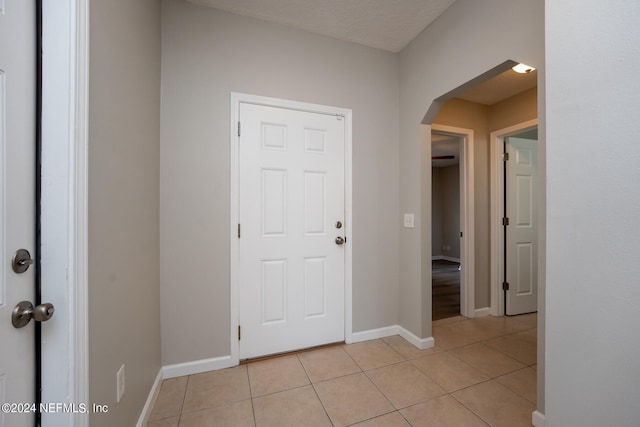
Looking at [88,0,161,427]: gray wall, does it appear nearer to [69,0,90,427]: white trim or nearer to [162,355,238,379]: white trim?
[69,0,90,427]: white trim

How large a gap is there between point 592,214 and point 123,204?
1820 mm

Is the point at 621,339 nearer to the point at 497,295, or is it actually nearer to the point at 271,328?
the point at 271,328

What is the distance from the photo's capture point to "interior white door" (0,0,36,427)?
26.3 inches

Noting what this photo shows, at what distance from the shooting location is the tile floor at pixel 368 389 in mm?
1397

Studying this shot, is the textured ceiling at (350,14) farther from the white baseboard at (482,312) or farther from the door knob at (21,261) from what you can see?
the white baseboard at (482,312)

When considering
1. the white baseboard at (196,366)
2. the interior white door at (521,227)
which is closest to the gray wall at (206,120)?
the white baseboard at (196,366)

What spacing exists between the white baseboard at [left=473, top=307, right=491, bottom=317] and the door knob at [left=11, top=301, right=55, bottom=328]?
11.6 ft

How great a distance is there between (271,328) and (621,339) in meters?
1.92

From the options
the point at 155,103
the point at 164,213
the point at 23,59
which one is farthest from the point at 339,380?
the point at 155,103

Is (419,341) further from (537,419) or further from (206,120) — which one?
(206,120)

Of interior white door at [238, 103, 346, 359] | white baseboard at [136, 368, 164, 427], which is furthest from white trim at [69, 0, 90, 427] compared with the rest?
interior white door at [238, 103, 346, 359]

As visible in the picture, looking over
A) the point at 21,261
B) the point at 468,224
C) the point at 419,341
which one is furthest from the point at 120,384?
the point at 468,224

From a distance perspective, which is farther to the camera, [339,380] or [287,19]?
[287,19]

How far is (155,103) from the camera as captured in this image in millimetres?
1634
